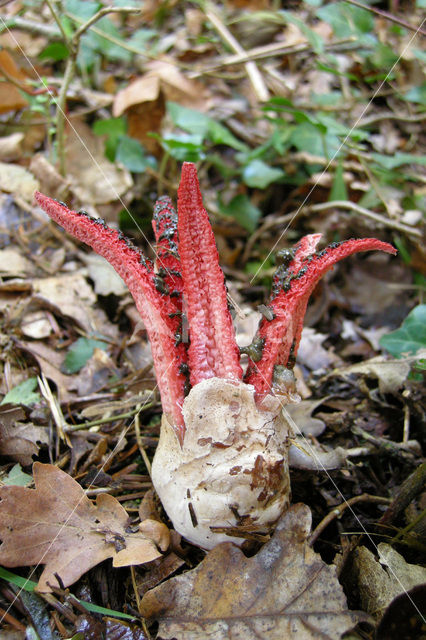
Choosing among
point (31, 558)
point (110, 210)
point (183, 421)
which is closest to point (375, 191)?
point (110, 210)

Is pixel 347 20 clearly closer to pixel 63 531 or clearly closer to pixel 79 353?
pixel 79 353

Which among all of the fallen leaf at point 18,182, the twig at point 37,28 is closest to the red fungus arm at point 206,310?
the fallen leaf at point 18,182

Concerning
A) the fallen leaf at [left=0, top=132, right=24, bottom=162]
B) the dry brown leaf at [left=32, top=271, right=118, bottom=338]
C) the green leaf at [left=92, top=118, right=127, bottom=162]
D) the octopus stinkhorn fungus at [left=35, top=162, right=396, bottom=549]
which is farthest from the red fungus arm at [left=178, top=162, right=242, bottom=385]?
the fallen leaf at [left=0, top=132, right=24, bottom=162]

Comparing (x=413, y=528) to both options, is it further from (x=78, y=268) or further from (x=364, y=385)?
(x=78, y=268)

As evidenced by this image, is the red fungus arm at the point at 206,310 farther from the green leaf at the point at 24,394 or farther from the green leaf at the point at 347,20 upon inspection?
the green leaf at the point at 347,20

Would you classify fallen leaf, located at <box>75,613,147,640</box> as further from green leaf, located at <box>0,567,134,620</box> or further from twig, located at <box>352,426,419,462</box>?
twig, located at <box>352,426,419,462</box>

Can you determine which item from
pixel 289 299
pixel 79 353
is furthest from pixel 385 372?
pixel 79 353
